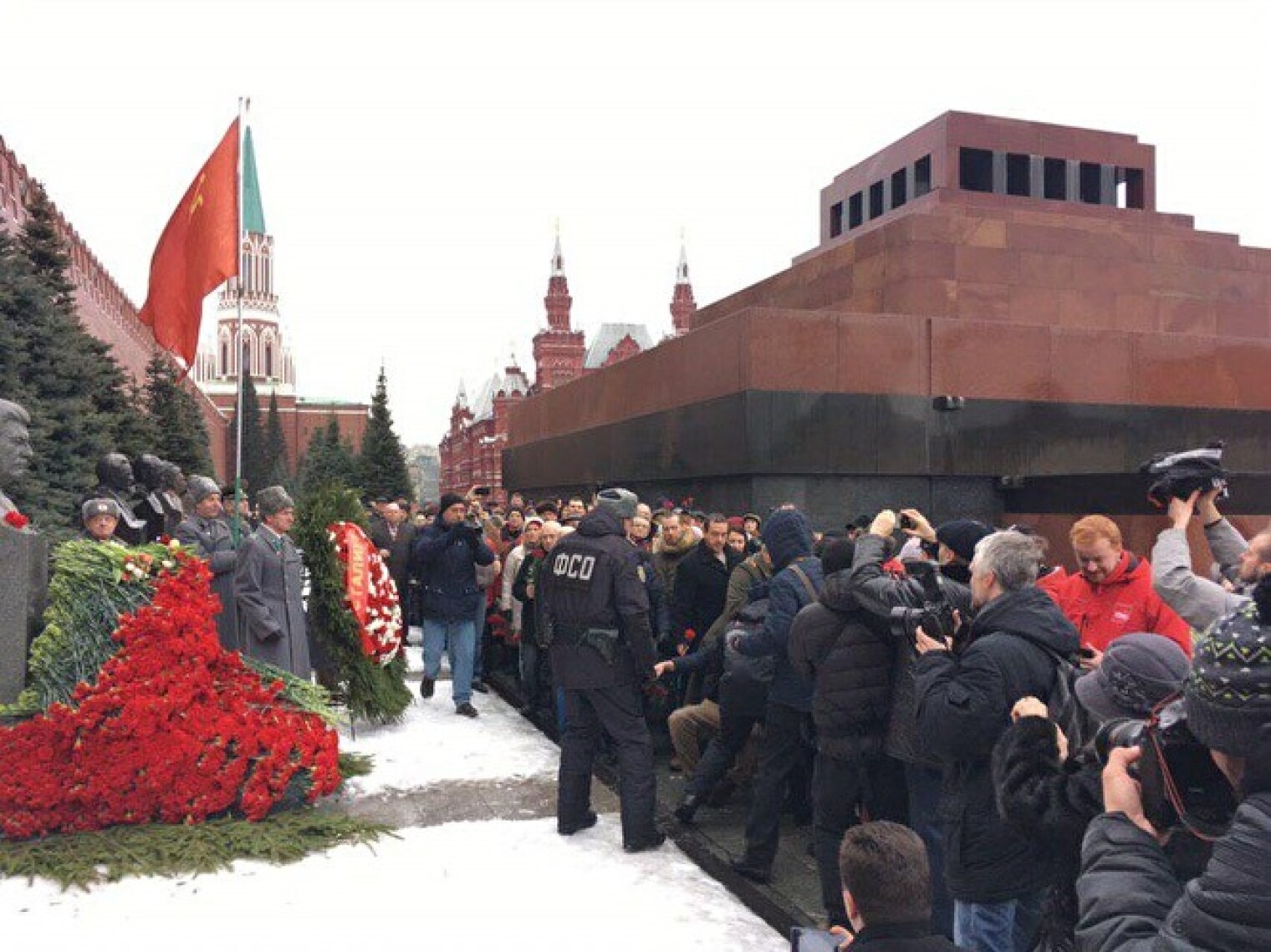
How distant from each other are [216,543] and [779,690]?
16.8 ft

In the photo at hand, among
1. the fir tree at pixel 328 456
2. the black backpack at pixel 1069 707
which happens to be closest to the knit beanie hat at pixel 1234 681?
the black backpack at pixel 1069 707

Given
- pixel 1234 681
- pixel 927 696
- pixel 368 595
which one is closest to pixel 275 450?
pixel 368 595

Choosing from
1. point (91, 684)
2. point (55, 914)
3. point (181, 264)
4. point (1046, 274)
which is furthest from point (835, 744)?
point (1046, 274)

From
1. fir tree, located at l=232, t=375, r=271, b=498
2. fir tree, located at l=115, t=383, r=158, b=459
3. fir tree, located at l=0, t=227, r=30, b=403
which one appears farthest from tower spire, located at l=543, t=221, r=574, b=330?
fir tree, located at l=0, t=227, r=30, b=403

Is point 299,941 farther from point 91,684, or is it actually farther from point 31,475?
point 31,475

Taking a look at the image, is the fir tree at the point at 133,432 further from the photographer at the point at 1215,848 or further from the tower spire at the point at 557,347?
the tower spire at the point at 557,347

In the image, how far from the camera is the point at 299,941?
4.09 meters

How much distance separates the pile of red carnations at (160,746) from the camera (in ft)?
16.8

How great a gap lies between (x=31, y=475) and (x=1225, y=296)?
1854 centimetres

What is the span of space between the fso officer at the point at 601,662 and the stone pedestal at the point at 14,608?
2.82m

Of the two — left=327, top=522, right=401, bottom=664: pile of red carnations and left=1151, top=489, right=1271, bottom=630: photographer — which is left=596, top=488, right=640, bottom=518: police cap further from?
left=327, top=522, right=401, bottom=664: pile of red carnations

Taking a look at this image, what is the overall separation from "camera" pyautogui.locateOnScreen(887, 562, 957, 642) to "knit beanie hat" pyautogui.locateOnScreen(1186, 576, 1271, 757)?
1.62 m

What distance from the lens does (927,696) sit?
3021 millimetres

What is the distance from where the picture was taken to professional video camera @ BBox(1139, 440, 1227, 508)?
3643 mm
